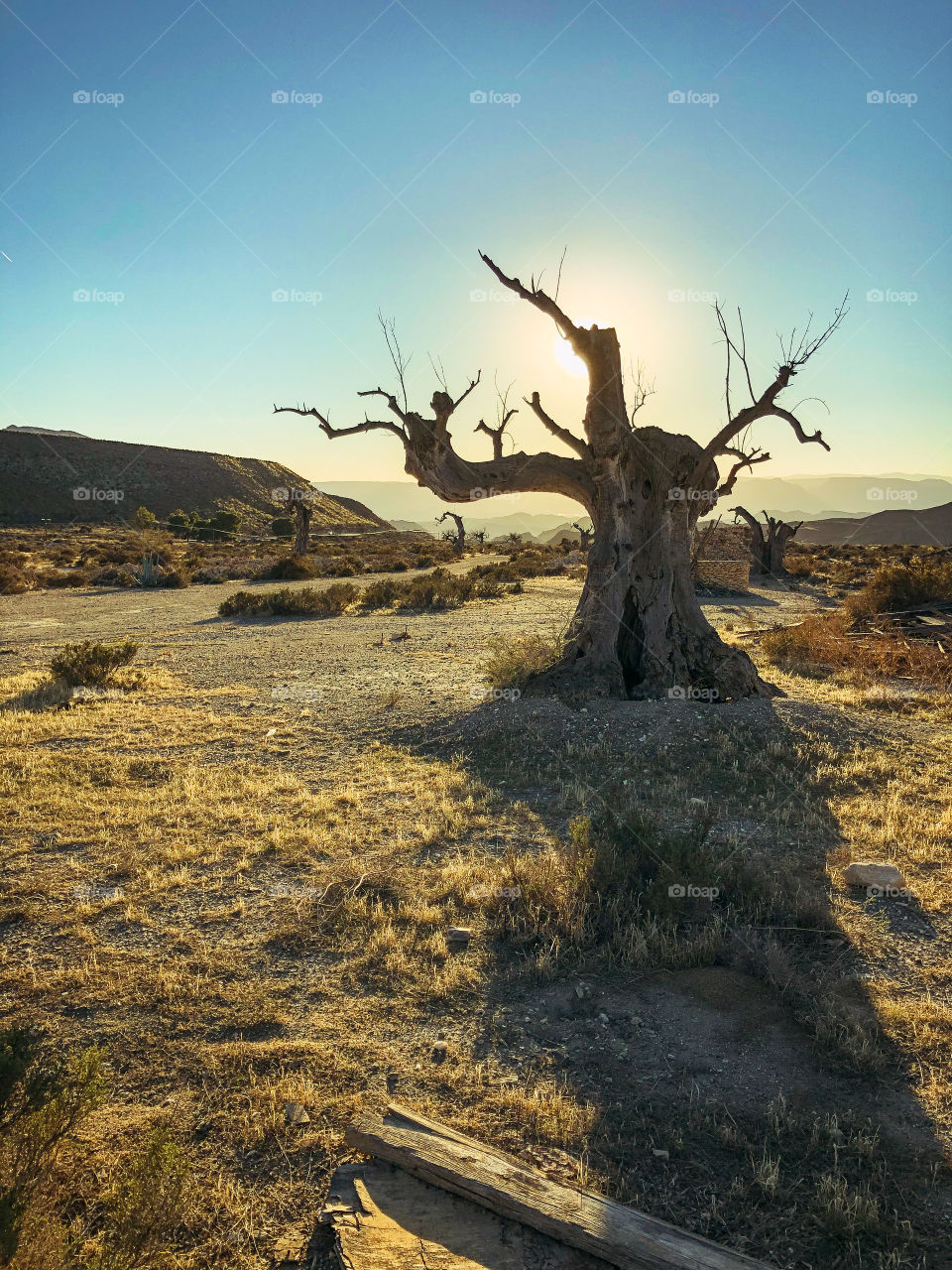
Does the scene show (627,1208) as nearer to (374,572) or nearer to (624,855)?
(624,855)

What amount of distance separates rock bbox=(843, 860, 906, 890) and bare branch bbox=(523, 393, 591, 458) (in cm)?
699

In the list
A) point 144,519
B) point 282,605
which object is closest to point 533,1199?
point 282,605

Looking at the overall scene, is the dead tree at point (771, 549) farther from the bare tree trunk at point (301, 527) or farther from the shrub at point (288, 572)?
the bare tree trunk at point (301, 527)

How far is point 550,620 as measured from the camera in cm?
2022

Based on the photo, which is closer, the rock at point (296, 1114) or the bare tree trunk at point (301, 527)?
the rock at point (296, 1114)

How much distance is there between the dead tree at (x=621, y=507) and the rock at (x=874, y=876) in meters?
4.88

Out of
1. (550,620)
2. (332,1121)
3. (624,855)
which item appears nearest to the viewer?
(332,1121)

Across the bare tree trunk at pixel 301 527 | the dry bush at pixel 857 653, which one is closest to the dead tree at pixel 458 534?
the bare tree trunk at pixel 301 527

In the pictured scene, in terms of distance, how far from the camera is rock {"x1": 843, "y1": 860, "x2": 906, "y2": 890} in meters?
5.56

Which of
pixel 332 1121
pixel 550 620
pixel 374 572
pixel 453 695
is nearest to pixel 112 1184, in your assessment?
pixel 332 1121

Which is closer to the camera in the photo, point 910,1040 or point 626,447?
point 910,1040

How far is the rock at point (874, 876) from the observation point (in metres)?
5.56

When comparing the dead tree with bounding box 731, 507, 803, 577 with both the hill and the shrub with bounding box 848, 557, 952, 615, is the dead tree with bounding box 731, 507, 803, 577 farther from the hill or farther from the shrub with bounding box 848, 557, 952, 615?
the hill

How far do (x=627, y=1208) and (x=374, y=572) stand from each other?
1441 inches
